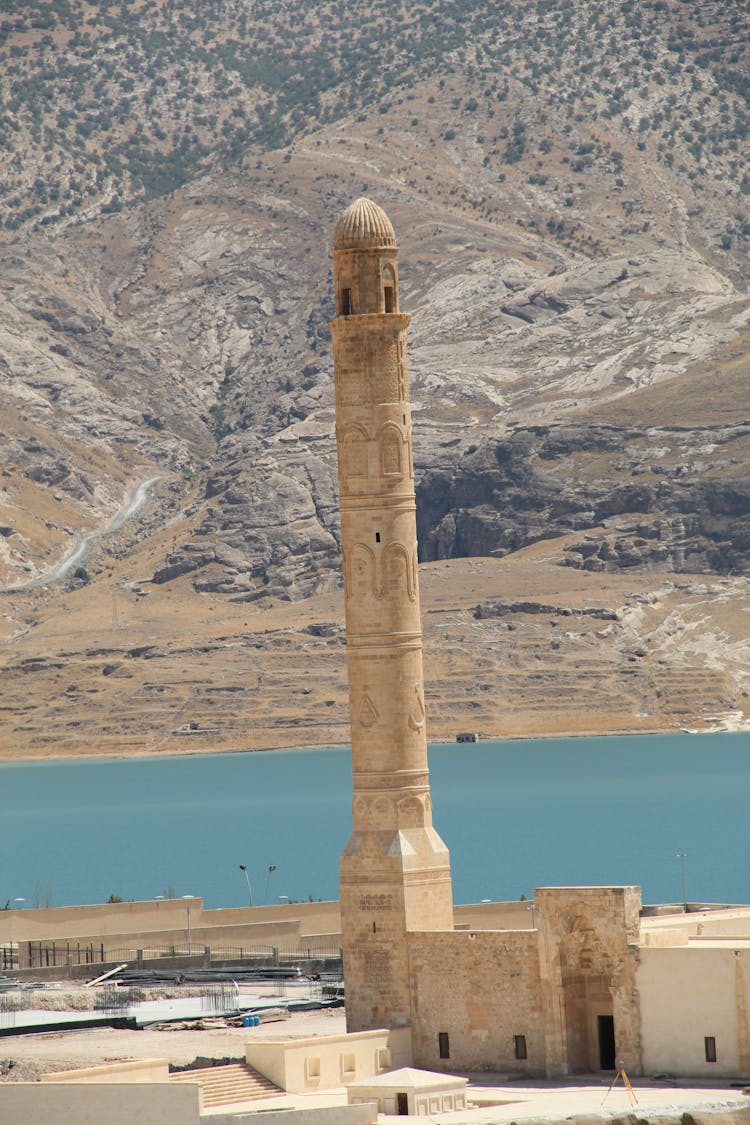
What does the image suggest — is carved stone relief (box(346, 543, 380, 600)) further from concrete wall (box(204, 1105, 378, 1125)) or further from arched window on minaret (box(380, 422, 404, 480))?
concrete wall (box(204, 1105, 378, 1125))

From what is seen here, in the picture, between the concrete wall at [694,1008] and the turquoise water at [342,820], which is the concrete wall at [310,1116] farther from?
the turquoise water at [342,820]

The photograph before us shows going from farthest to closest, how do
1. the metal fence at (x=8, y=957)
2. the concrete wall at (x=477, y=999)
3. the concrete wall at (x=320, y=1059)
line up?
the metal fence at (x=8, y=957) < the concrete wall at (x=477, y=999) < the concrete wall at (x=320, y=1059)

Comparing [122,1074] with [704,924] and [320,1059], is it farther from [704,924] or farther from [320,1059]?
[704,924]

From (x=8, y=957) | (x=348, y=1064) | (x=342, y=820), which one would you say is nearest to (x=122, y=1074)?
(x=348, y=1064)

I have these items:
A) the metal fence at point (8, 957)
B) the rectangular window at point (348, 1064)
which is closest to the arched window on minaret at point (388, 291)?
the rectangular window at point (348, 1064)

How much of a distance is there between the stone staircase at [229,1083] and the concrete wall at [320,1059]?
6.4 inches

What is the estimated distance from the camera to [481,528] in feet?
636

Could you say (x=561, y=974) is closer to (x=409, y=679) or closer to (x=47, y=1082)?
(x=409, y=679)

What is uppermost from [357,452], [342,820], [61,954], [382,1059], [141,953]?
[342,820]

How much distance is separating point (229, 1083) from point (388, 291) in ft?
43.9

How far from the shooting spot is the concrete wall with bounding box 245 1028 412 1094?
33.7 meters

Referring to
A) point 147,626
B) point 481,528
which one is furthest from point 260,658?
point 481,528

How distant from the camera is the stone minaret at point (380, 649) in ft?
125

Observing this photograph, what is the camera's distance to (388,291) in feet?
133
